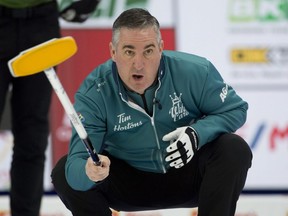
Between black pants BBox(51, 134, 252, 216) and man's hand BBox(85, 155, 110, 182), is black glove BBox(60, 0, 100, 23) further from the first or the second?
man's hand BBox(85, 155, 110, 182)

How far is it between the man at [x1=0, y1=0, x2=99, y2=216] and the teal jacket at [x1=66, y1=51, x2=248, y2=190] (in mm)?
430

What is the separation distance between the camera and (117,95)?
86.1 inches

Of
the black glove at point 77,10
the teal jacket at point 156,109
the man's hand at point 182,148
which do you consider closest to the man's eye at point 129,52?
the teal jacket at point 156,109

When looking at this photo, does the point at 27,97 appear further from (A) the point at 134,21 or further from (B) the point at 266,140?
(B) the point at 266,140

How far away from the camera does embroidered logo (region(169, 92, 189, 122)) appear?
7.25 ft

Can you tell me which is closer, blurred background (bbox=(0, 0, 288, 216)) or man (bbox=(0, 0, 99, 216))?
man (bbox=(0, 0, 99, 216))

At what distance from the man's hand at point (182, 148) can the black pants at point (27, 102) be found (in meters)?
0.69

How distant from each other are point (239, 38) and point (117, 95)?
1515mm

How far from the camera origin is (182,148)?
2062mm

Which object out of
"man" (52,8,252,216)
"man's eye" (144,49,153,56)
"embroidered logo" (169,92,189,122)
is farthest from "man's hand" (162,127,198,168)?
"man's eye" (144,49,153,56)

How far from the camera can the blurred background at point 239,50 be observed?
11.7ft

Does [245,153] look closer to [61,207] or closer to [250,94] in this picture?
[61,207]

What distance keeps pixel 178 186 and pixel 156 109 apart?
233mm

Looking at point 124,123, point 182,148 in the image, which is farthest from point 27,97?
point 182,148
